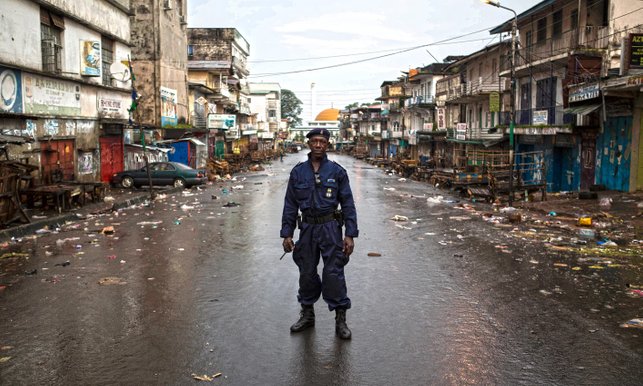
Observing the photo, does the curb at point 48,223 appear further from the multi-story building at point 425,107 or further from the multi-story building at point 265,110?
the multi-story building at point 265,110

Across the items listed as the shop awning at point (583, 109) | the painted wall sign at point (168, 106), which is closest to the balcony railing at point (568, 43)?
the shop awning at point (583, 109)

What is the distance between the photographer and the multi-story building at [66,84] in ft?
57.6

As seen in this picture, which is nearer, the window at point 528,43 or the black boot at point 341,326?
the black boot at point 341,326

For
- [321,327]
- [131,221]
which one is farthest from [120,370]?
[131,221]

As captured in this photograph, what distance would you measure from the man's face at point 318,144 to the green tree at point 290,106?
16069 cm

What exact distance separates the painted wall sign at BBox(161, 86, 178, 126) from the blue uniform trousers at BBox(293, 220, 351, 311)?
35.8m

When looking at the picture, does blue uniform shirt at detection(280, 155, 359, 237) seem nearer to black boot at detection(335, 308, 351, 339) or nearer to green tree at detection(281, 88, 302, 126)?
black boot at detection(335, 308, 351, 339)

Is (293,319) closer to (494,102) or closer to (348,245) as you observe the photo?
(348,245)

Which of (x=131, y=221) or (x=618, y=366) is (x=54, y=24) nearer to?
(x=131, y=221)

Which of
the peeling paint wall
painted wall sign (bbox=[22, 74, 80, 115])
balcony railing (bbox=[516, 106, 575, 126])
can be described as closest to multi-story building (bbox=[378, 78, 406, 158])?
the peeling paint wall

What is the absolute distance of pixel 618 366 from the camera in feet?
16.5

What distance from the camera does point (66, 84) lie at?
21.3 m

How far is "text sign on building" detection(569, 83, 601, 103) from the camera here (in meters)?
20.3

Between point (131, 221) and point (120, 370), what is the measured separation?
11870mm
